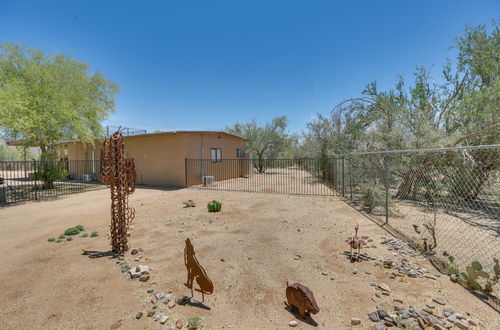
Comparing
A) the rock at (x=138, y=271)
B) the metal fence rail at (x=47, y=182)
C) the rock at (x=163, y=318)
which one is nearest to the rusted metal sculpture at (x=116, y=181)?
the rock at (x=138, y=271)

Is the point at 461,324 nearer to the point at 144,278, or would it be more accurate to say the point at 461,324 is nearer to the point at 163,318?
the point at 163,318

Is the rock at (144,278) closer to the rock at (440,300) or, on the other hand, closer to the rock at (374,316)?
the rock at (374,316)

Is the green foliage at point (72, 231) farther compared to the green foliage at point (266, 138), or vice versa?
the green foliage at point (266, 138)

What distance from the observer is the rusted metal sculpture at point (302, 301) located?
2092 millimetres

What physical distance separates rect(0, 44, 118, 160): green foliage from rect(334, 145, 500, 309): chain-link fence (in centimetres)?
1207

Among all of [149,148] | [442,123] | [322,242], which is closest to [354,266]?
[322,242]

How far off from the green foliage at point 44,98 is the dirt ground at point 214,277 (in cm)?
475

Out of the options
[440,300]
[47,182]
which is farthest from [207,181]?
[440,300]

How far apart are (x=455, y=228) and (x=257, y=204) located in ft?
17.2

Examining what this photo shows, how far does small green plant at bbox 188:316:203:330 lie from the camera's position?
2021mm

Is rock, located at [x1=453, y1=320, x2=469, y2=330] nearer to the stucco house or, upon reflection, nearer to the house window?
the stucco house

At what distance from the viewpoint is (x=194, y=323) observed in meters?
2.05

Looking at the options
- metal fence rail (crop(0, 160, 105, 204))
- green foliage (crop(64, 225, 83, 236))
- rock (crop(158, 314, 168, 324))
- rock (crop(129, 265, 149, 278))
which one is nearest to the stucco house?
metal fence rail (crop(0, 160, 105, 204))

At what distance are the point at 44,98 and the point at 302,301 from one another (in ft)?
40.8
